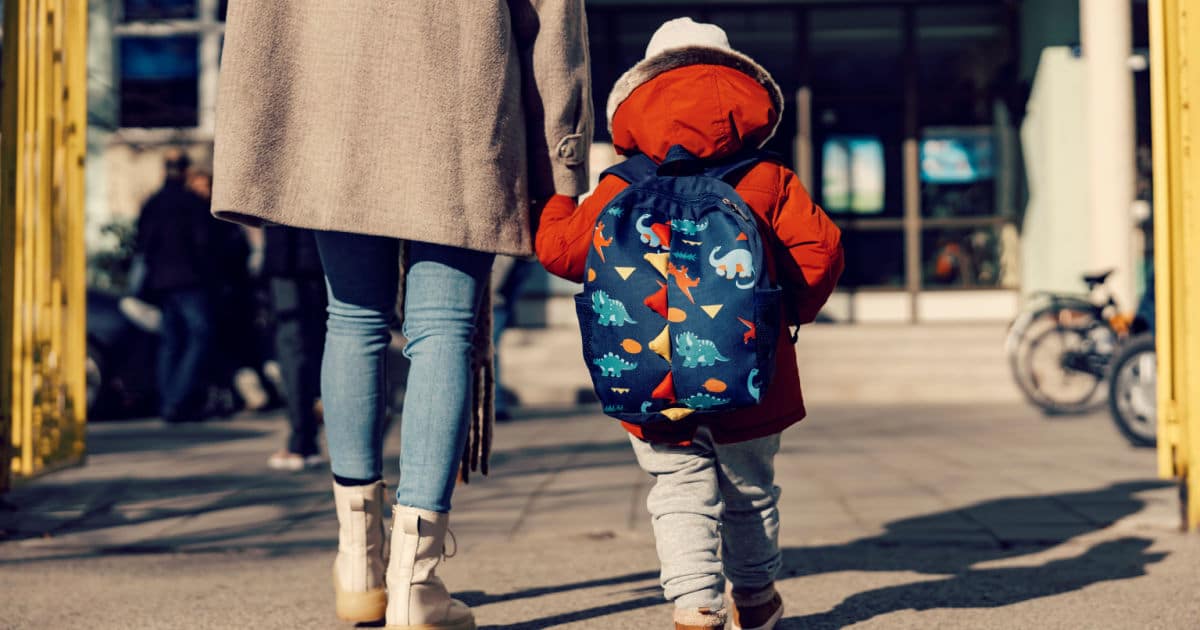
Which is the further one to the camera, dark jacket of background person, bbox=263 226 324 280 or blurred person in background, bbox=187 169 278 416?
blurred person in background, bbox=187 169 278 416

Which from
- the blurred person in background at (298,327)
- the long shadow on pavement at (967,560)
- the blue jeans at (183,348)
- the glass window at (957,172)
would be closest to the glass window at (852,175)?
the glass window at (957,172)

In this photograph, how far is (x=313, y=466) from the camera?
595cm

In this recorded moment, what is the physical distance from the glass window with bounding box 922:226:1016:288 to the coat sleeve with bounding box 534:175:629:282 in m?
11.3

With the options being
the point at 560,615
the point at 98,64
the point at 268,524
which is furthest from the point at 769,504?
the point at 98,64

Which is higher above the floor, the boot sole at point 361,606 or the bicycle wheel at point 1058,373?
the bicycle wheel at point 1058,373

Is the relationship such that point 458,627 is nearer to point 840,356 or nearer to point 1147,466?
point 1147,466

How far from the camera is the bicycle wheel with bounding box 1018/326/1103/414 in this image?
9.13m

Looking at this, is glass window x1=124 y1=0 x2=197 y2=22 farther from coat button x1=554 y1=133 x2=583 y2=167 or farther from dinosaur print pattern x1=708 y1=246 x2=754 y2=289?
dinosaur print pattern x1=708 y1=246 x2=754 y2=289

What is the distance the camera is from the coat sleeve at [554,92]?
2.82m

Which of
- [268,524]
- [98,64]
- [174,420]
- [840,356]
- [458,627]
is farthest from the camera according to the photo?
[98,64]

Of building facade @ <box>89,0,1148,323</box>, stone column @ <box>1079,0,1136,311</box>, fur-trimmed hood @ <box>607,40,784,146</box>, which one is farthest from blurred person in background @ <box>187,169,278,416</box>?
fur-trimmed hood @ <box>607,40,784,146</box>

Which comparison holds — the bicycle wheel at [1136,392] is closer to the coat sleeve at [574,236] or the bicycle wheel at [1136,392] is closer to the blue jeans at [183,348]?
the coat sleeve at [574,236]

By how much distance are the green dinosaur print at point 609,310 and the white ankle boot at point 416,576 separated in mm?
520

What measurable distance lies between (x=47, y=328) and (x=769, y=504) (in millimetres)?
2976
